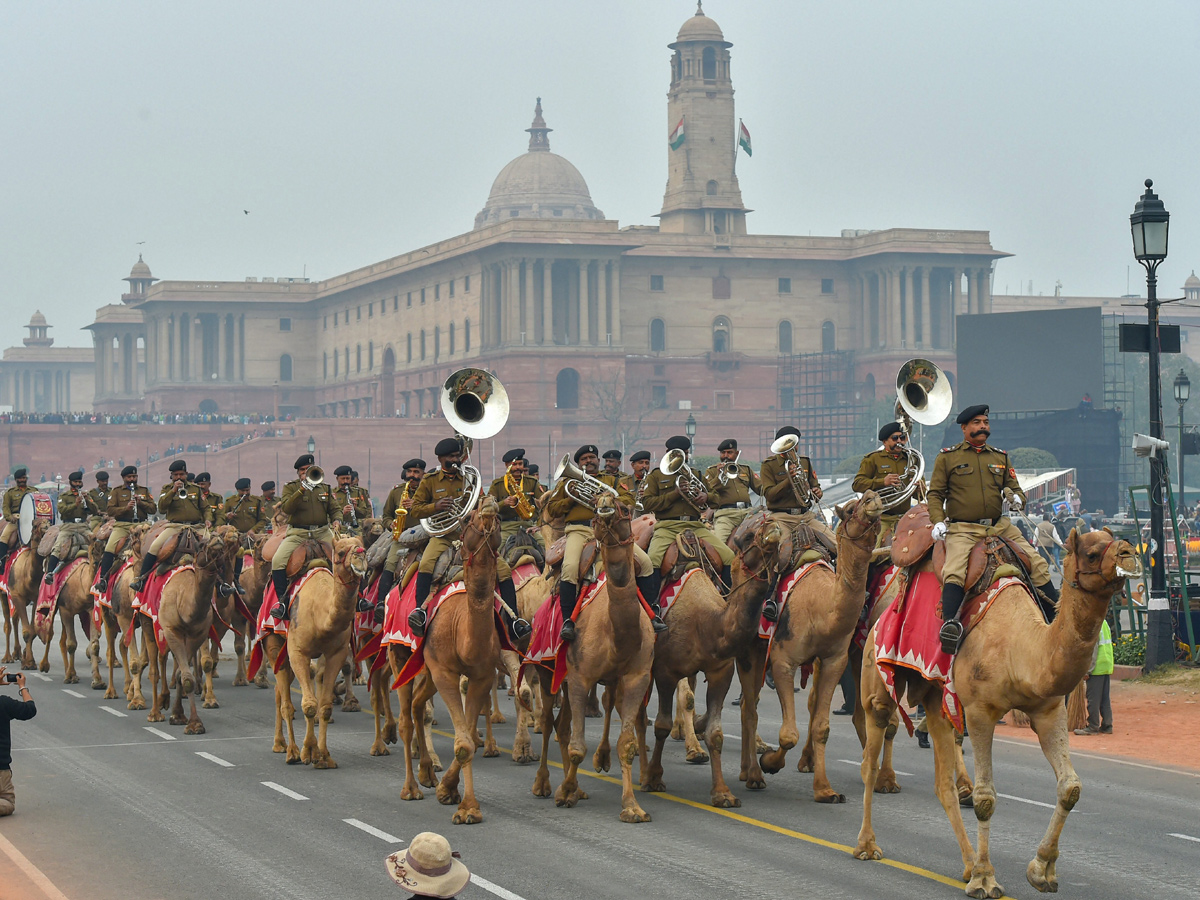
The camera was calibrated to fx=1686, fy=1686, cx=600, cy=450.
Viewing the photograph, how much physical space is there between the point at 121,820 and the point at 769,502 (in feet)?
23.1

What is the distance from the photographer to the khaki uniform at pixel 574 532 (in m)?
15.3

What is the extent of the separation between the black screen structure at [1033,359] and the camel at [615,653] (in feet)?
238

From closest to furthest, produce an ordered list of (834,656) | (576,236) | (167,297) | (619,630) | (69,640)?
(619,630) → (834,656) → (69,640) → (576,236) → (167,297)

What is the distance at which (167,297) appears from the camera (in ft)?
494

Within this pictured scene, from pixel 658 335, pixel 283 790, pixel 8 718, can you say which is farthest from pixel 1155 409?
pixel 658 335

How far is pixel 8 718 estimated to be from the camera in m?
14.2

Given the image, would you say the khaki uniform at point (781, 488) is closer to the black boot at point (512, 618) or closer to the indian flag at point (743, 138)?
the black boot at point (512, 618)

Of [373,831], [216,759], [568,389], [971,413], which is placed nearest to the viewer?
[971,413]

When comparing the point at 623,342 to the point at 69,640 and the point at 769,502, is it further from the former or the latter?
the point at 769,502

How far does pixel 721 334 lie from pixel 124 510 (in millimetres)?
107336

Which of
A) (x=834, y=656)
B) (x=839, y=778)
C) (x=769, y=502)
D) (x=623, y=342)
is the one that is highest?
(x=623, y=342)

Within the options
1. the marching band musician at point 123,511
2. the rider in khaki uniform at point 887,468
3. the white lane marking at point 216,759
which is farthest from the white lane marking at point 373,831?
the marching band musician at point 123,511

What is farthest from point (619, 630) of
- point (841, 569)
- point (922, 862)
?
point (922, 862)

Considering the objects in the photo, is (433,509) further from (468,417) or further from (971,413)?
(971,413)
